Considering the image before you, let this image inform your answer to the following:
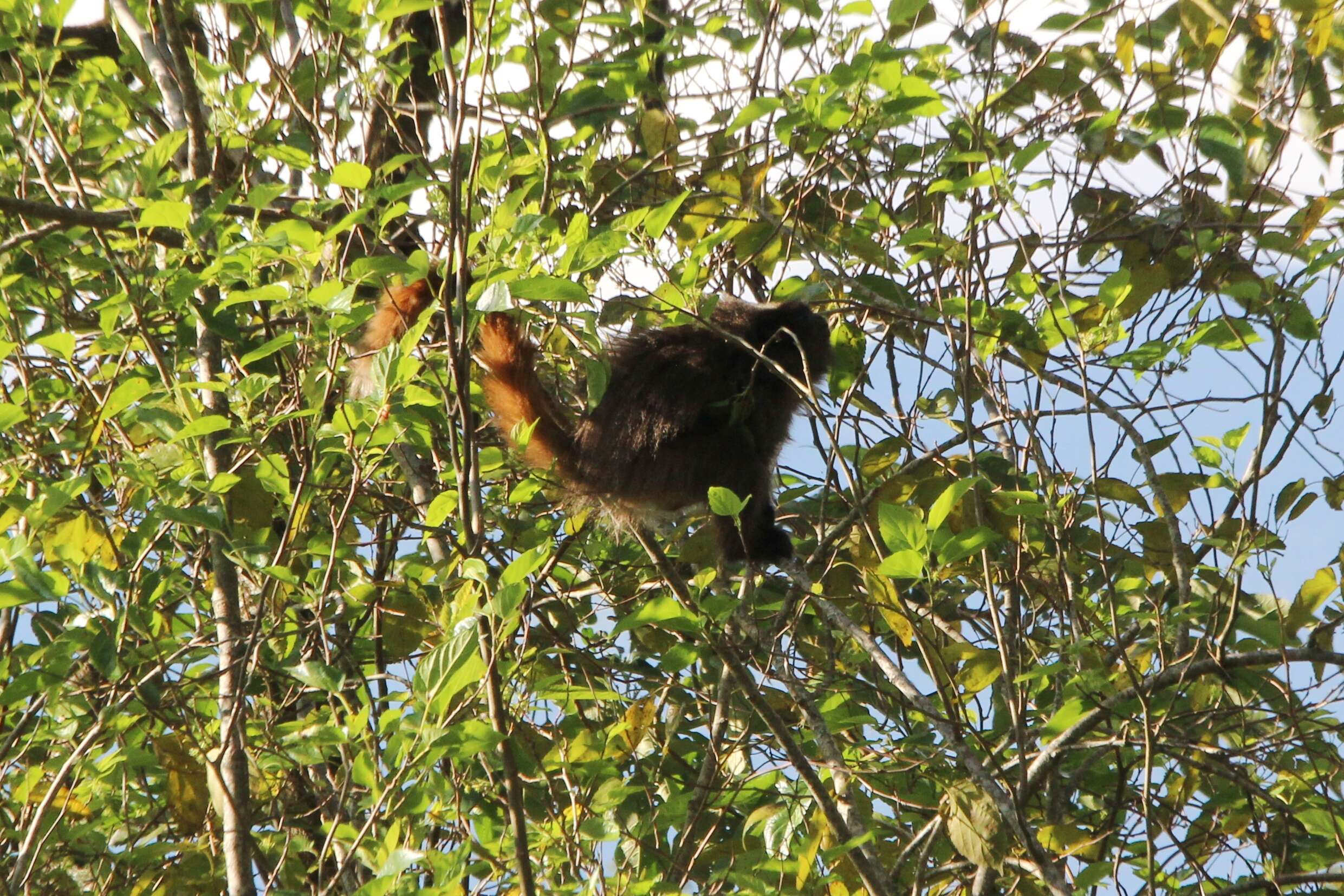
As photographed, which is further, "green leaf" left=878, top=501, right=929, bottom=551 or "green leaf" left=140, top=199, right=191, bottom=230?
Answer: "green leaf" left=878, top=501, right=929, bottom=551

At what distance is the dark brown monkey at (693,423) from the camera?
12.8ft

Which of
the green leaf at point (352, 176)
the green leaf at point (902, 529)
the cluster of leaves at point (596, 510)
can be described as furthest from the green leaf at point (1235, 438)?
the green leaf at point (352, 176)

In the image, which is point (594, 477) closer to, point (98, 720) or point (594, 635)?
point (594, 635)

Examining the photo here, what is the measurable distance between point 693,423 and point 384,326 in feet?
3.52

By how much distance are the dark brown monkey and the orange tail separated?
52 centimetres

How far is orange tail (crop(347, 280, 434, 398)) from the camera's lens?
323 cm

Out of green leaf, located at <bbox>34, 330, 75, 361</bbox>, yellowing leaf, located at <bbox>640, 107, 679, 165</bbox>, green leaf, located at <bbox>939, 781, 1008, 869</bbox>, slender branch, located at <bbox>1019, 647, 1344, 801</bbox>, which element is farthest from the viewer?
yellowing leaf, located at <bbox>640, 107, 679, 165</bbox>

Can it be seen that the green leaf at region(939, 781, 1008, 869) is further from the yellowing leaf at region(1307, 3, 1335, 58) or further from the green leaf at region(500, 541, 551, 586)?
the yellowing leaf at region(1307, 3, 1335, 58)

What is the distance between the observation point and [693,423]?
4027 millimetres

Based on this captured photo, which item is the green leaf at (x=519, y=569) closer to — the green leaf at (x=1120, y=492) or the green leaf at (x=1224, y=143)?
the green leaf at (x=1120, y=492)

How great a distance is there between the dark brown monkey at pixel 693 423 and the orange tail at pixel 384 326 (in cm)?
52

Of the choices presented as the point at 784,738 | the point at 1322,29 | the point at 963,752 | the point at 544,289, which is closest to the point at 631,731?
the point at 784,738

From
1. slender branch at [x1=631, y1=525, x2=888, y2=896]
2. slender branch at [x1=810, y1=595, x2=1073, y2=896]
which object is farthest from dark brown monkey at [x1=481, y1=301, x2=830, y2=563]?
slender branch at [x1=631, y1=525, x2=888, y2=896]

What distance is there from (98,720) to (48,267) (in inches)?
54.3
